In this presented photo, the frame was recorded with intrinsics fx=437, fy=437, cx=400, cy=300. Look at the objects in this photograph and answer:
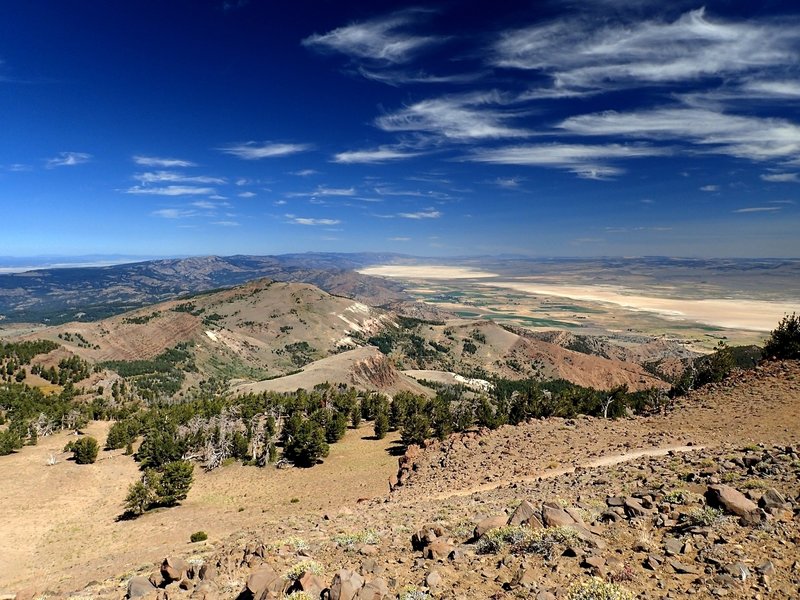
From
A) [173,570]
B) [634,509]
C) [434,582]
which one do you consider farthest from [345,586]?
[634,509]

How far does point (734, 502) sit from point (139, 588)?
73.4 ft

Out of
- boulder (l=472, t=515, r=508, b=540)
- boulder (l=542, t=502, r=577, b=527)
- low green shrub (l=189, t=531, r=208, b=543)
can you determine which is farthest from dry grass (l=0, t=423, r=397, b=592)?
boulder (l=542, t=502, r=577, b=527)

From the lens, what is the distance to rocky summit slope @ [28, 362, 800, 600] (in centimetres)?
1221

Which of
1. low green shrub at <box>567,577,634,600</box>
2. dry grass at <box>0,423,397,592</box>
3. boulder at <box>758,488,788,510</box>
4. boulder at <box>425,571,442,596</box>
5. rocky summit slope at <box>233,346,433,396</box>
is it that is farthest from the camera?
rocky summit slope at <box>233,346,433,396</box>

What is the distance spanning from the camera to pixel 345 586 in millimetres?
12750

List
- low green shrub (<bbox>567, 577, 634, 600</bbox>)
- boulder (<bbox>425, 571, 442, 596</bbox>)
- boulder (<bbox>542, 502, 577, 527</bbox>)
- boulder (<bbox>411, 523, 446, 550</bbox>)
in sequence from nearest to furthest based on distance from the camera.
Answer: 1. low green shrub (<bbox>567, 577, 634, 600</bbox>)
2. boulder (<bbox>425, 571, 442, 596</bbox>)
3. boulder (<bbox>542, 502, 577, 527</bbox>)
4. boulder (<bbox>411, 523, 446, 550</bbox>)

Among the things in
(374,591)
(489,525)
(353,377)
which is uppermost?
(374,591)

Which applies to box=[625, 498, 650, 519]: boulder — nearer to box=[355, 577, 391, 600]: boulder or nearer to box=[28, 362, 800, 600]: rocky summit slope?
box=[28, 362, 800, 600]: rocky summit slope

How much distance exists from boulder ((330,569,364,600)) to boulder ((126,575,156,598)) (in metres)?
9.01

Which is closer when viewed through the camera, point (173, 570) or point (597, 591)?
point (597, 591)

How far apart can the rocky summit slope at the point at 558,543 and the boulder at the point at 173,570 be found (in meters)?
Result: 0.05

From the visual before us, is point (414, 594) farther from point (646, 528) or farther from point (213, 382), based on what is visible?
point (213, 382)

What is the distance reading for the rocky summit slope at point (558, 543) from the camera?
481 inches

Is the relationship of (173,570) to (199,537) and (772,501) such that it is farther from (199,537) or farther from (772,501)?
(772,501)
